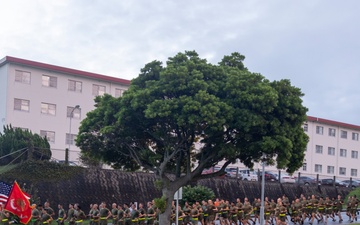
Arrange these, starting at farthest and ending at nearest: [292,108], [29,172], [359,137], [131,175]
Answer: [359,137], [131,175], [29,172], [292,108]

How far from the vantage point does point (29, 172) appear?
115 feet

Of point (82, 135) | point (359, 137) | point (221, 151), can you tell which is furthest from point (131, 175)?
point (359, 137)

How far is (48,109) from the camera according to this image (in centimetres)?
5372

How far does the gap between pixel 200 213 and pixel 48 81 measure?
26.3 metres

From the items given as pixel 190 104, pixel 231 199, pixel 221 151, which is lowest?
pixel 231 199

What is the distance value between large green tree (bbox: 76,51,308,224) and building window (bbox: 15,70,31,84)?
2648 cm

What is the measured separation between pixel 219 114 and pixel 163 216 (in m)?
5.79

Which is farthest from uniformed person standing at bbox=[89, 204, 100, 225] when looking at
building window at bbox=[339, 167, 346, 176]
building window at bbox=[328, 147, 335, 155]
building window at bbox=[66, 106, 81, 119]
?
building window at bbox=[339, 167, 346, 176]

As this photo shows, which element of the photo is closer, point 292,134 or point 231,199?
point 292,134

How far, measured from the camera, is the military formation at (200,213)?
30.0m

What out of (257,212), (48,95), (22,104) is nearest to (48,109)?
(48,95)

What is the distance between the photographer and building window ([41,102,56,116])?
53375 mm

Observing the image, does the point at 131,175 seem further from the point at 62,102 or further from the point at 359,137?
the point at 359,137

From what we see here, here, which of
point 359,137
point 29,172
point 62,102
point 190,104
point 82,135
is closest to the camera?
point 190,104
